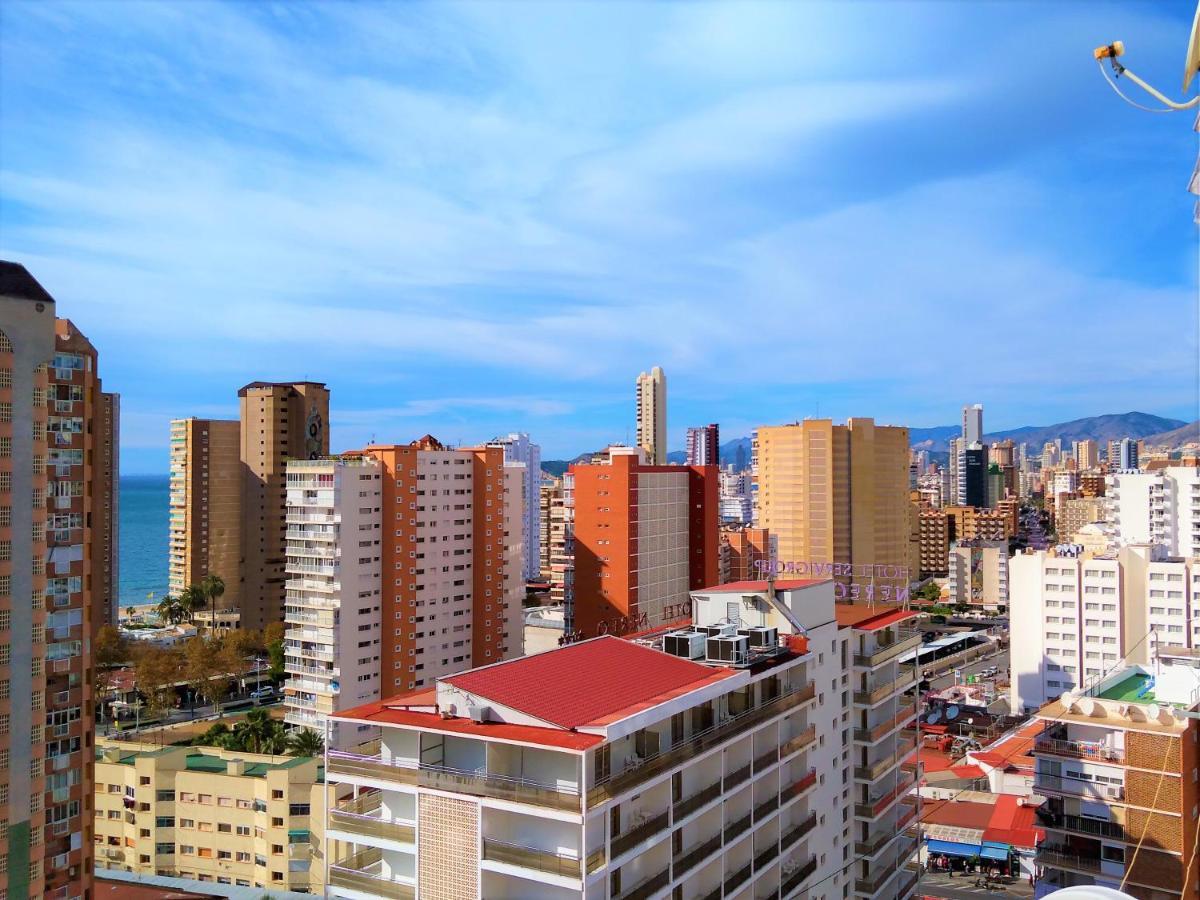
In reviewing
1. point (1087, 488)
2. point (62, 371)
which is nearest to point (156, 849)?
point (62, 371)

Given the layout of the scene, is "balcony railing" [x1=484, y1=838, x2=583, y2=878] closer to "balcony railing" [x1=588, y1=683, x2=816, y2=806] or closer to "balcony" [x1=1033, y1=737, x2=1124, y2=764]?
"balcony railing" [x1=588, y1=683, x2=816, y2=806]

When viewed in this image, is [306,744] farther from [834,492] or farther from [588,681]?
[834,492]

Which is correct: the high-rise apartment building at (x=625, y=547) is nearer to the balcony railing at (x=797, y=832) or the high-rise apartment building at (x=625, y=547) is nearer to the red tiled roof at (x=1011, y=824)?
the red tiled roof at (x=1011, y=824)

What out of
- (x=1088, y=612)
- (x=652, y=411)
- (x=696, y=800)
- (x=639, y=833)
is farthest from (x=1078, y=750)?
(x=652, y=411)

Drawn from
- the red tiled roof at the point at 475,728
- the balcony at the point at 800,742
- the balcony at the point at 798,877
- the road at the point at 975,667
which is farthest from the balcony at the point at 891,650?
the road at the point at 975,667

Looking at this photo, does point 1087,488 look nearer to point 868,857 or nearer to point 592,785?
point 868,857

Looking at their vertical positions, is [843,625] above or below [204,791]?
above
